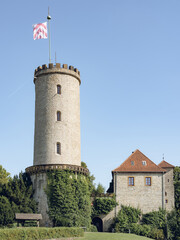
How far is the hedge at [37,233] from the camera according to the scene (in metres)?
29.1

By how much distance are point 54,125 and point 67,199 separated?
890 centimetres

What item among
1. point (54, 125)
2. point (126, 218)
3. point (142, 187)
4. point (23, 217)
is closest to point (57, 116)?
point (54, 125)

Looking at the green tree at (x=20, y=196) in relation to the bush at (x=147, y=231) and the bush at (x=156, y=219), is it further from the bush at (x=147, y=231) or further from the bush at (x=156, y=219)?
the bush at (x=156, y=219)

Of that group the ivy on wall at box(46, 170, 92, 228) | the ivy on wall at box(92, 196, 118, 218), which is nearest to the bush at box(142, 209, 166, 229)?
the ivy on wall at box(92, 196, 118, 218)

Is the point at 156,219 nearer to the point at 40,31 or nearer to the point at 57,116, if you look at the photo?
the point at 57,116

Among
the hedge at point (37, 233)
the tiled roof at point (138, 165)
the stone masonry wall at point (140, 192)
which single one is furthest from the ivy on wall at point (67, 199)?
the tiled roof at point (138, 165)

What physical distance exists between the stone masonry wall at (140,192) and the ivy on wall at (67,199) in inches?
274

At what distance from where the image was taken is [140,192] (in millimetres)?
49156

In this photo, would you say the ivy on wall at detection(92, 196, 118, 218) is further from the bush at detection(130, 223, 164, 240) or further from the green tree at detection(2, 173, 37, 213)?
the green tree at detection(2, 173, 37, 213)

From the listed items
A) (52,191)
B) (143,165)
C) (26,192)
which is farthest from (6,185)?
(143,165)

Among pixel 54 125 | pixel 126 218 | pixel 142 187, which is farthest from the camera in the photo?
pixel 142 187

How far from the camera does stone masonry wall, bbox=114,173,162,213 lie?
48781 mm

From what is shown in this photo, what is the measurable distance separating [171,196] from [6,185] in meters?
21.4

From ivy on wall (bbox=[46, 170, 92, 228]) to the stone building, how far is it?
6556mm
